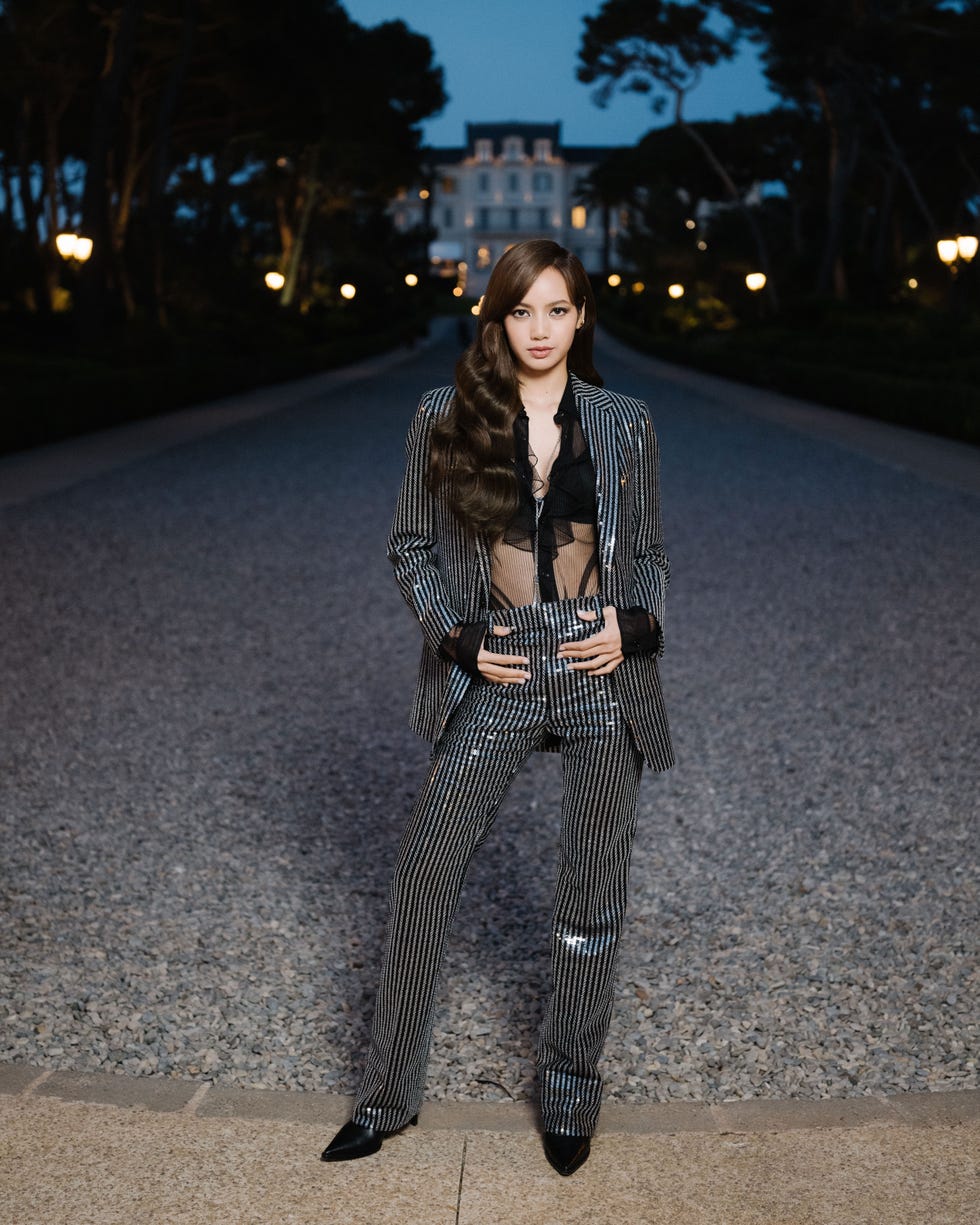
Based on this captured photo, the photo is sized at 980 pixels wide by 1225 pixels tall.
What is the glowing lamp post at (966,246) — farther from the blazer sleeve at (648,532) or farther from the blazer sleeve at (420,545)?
the blazer sleeve at (420,545)

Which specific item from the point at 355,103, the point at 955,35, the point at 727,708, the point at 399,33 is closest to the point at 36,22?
the point at 355,103

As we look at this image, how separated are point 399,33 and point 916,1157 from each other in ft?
151

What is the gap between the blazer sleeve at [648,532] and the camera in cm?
247

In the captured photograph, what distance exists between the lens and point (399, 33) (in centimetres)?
4488

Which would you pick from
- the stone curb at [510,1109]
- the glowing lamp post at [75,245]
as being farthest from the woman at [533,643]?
the glowing lamp post at [75,245]

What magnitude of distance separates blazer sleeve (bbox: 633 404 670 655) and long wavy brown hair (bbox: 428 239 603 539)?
8.3 inches

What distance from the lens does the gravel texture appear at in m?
3.07

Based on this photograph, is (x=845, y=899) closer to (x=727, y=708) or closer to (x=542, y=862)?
(x=542, y=862)

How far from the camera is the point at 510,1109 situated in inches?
108

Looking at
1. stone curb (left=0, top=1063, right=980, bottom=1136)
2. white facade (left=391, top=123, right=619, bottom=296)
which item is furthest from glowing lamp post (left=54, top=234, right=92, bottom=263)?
white facade (left=391, top=123, right=619, bottom=296)

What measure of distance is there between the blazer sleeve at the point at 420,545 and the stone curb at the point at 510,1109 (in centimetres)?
86

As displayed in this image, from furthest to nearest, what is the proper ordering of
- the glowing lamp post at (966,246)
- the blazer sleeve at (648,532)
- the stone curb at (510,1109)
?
the glowing lamp post at (966,246) → the stone curb at (510,1109) → the blazer sleeve at (648,532)

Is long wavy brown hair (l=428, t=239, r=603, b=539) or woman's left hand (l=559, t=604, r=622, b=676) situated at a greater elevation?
long wavy brown hair (l=428, t=239, r=603, b=539)

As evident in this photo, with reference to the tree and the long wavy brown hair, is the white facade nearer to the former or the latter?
the tree
